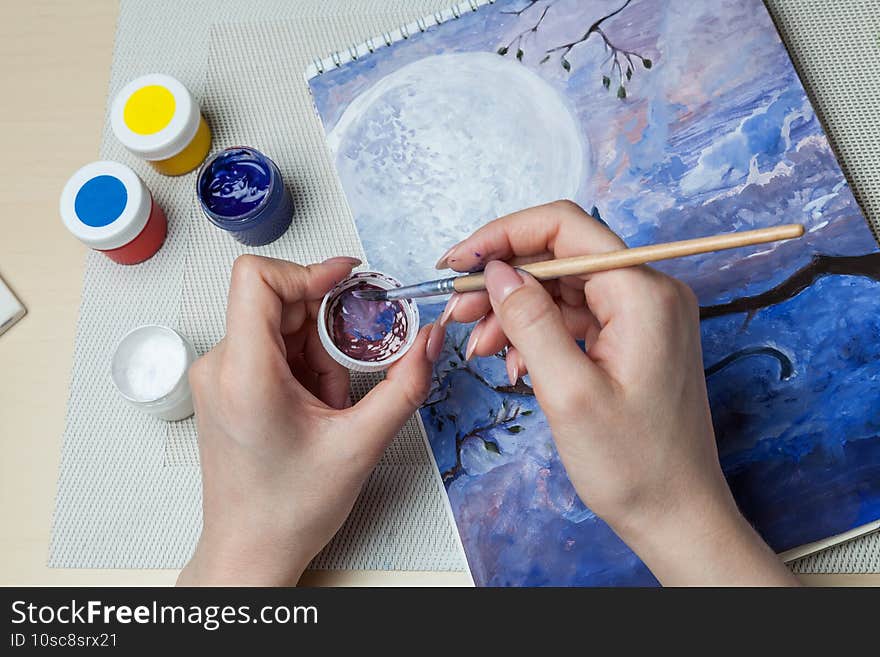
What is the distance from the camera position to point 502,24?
100 centimetres

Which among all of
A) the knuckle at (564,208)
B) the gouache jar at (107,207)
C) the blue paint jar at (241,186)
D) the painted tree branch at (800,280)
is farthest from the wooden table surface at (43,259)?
the knuckle at (564,208)

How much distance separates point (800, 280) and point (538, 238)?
0.35 meters

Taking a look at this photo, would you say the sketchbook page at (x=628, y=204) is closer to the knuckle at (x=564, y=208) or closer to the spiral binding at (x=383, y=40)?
the spiral binding at (x=383, y=40)

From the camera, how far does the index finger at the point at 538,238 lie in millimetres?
760

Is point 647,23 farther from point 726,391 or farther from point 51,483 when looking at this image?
point 51,483

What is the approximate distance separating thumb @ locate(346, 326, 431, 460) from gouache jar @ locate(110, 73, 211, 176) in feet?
1.45

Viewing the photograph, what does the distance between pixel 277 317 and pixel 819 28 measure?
83 cm

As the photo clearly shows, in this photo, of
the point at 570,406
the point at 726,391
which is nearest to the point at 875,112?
the point at 726,391

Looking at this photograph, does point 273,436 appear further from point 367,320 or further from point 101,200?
point 101,200

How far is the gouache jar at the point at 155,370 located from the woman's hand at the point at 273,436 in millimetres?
104

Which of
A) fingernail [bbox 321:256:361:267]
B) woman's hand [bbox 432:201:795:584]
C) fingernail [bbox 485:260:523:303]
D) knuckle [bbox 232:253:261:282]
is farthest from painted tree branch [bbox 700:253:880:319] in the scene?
knuckle [bbox 232:253:261:282]

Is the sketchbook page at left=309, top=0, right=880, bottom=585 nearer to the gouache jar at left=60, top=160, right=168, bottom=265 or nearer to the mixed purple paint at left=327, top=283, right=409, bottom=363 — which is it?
the mixed purple paint at left=327, top=283, right=409, bottom=363

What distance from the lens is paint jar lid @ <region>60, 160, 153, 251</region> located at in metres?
0.91

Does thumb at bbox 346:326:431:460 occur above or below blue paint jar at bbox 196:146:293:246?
below
